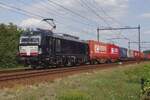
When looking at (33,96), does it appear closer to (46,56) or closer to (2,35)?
(46,56)

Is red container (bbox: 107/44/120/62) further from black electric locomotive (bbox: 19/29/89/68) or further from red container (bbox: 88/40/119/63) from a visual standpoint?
black electric locomotive (bbox: 19/29/89/68)

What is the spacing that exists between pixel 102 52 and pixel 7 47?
1904 cm

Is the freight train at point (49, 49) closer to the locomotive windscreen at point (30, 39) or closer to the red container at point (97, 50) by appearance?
the locomotive windscreen at point (30, 39)

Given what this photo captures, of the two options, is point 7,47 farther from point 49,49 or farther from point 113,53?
point 113,53

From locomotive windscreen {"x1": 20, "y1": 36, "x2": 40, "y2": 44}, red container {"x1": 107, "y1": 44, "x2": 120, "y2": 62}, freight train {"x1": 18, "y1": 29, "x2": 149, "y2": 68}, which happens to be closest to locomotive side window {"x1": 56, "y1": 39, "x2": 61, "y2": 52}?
freight train {"x1": 18, "y1": 29, "x2": 149, "y2": 68}

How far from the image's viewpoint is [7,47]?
146 feet

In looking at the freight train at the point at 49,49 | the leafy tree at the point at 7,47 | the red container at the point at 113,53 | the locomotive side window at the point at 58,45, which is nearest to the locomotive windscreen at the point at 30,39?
the freight train at the point at 49,49

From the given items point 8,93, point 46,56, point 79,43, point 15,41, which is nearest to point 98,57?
point 79,43

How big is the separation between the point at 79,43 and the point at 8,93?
3221 cm

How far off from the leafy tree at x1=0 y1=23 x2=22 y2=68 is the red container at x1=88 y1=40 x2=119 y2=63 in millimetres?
10956

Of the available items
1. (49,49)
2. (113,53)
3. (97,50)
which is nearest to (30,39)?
(49,49)

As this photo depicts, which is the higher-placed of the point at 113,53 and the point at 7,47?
the point at 7,47

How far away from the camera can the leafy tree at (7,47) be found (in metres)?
43.3

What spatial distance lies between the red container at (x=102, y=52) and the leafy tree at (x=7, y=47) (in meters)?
11.0
